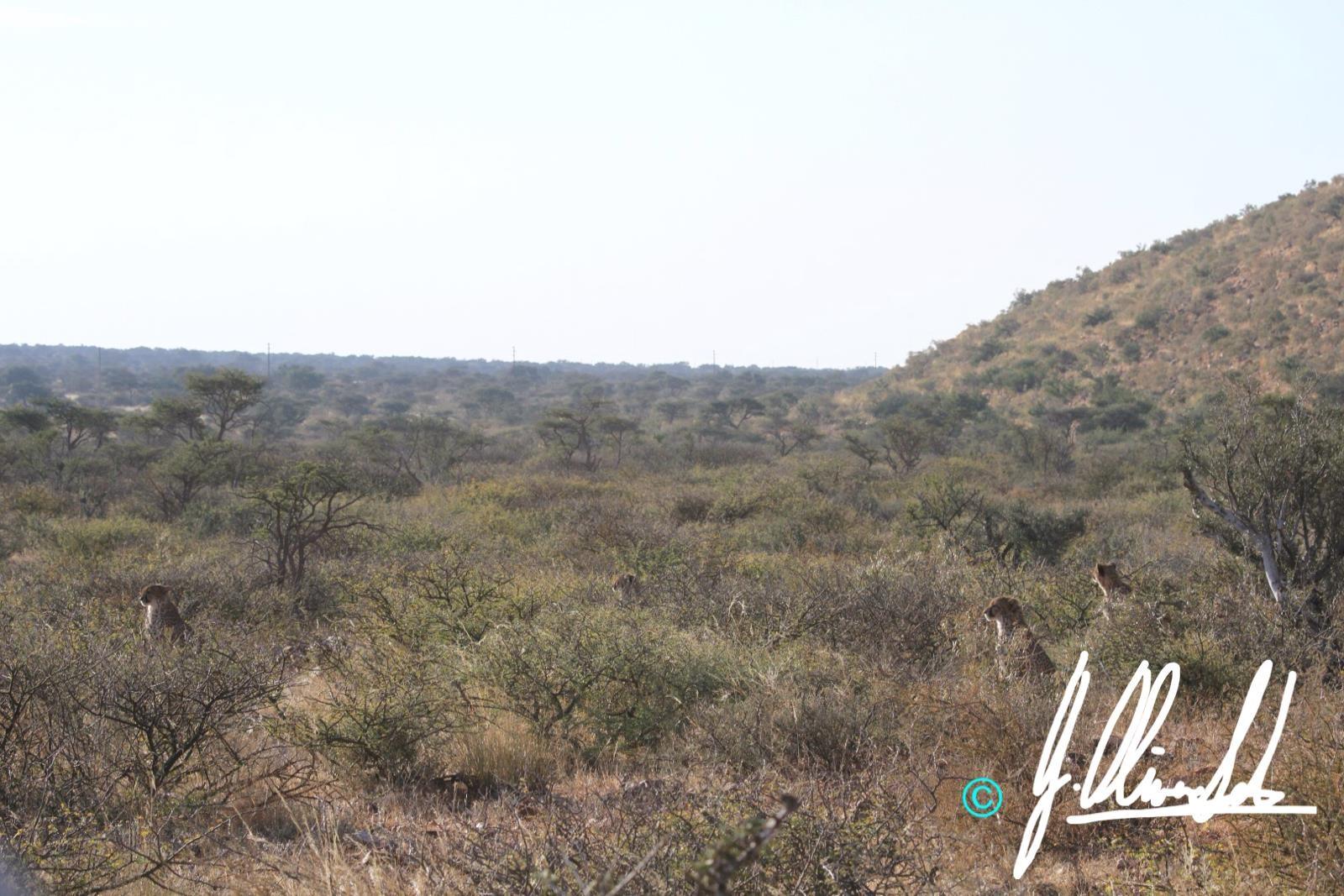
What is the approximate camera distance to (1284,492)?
734cm

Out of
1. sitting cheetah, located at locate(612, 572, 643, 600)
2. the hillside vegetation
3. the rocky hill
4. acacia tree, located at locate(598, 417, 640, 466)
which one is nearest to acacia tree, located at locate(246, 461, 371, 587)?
the hillside vegetation

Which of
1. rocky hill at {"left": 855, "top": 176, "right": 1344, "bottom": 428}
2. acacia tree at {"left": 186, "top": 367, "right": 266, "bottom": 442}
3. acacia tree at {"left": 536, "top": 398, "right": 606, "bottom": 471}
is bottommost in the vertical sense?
acacia tree at {"left": 536, "top": 398, "right": 606, "bottom": 471}

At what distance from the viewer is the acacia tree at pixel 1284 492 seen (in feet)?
23.6

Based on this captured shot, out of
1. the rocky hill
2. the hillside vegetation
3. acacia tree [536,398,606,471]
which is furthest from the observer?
the rocky hill

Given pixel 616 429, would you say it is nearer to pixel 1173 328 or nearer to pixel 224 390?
pixel 224 390

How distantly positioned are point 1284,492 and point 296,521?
9.31m

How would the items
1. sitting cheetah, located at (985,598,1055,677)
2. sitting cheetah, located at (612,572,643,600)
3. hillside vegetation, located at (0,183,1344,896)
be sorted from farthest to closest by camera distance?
1. sitting cheetah, located at (612,572,643,600)
2. sitting cheetah, located at (985,598,1055,677)
3. hillside vegetation, located at (0,183,1344,896)

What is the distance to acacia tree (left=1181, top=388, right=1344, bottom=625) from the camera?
7203 millimetres

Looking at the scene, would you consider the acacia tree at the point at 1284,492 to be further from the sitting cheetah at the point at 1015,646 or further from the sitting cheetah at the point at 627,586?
the sitting cheetah at the point at 627,586

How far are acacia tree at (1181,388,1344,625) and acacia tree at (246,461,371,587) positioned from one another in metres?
7.62

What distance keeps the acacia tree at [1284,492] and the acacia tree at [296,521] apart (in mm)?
7620

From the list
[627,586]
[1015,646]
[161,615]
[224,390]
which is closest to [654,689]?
[1015,646]

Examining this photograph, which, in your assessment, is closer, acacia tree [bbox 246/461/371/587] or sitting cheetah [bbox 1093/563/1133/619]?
sitting cheetah [bbox 1093/563/1133/619]

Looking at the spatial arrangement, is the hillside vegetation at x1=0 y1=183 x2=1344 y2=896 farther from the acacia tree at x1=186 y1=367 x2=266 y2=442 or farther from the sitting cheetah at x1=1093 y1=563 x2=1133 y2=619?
the acacia tree at x1=186 y1=367 x2=266 y2=442
